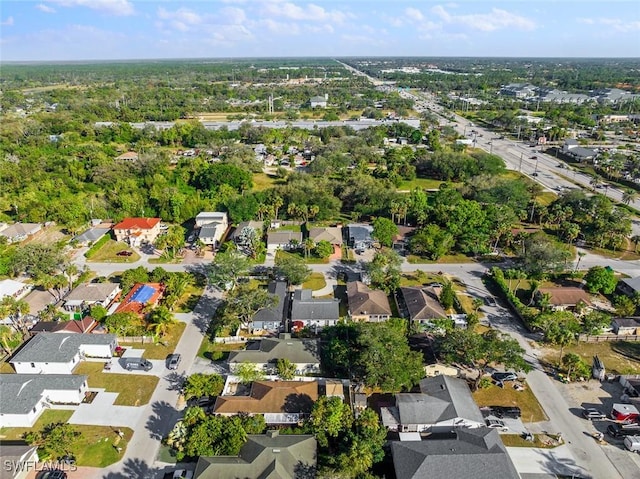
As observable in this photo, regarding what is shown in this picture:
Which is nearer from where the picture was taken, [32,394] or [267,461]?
[267,461]

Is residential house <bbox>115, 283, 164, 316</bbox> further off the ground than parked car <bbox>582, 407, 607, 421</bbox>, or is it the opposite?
residential house <bbox>115, 283, 164, 316</bbox>

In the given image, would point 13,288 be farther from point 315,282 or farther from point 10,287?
point 315,282

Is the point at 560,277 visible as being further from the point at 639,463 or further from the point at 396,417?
the point at 396,417

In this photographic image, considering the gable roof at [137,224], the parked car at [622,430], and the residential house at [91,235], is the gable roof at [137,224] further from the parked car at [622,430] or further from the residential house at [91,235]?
the parked car at [622,430]

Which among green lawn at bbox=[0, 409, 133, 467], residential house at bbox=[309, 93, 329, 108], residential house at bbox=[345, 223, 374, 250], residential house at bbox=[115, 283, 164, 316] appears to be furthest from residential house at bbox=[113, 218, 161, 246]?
residential house at bbox=[309, 93, 329, 108]

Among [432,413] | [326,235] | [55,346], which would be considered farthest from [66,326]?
[432,413]

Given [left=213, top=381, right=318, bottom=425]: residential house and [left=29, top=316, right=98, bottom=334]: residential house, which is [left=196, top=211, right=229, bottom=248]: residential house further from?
[left=213, top=381, right=318, bottom=425]: residential house
